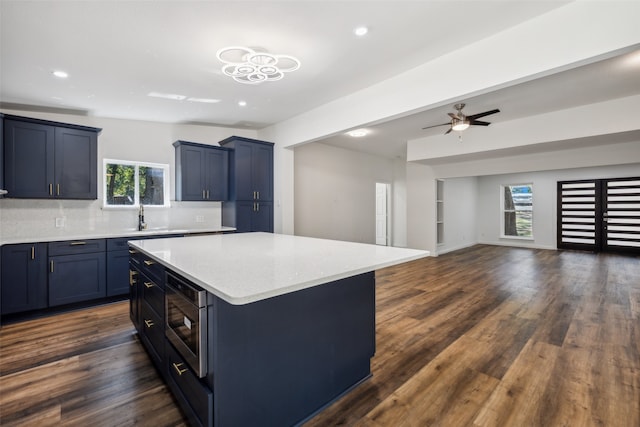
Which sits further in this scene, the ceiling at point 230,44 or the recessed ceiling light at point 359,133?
the recessed ceiling light at point 359,133

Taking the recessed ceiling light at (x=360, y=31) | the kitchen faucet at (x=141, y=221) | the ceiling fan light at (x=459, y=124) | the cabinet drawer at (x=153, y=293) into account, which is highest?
the recessed ceiling light at (x=360, y=31)

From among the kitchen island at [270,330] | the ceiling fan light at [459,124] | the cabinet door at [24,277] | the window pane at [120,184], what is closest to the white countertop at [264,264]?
the kitchen island at [270,330]

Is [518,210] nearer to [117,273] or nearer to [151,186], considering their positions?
[151,186]

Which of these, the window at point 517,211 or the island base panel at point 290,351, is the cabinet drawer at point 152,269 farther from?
the window at point 517,211

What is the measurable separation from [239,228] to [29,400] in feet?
10.5

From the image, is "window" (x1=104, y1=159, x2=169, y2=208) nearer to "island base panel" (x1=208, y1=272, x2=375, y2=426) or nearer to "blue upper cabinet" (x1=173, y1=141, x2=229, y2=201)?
"blue upper cabinet" (x1=173, y1=141, x2=229, y2=201)

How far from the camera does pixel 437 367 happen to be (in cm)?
228

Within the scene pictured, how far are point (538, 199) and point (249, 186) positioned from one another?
8644mm

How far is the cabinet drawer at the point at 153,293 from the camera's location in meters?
2.00

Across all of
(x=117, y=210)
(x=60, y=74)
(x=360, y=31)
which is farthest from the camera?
(x=117, y=210)

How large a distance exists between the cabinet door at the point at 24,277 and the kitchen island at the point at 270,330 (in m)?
2.19

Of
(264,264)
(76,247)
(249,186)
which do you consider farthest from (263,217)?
(264,264)

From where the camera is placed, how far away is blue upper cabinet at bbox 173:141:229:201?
4.72 metres

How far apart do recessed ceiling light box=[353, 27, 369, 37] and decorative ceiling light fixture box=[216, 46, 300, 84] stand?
569 millimetres
